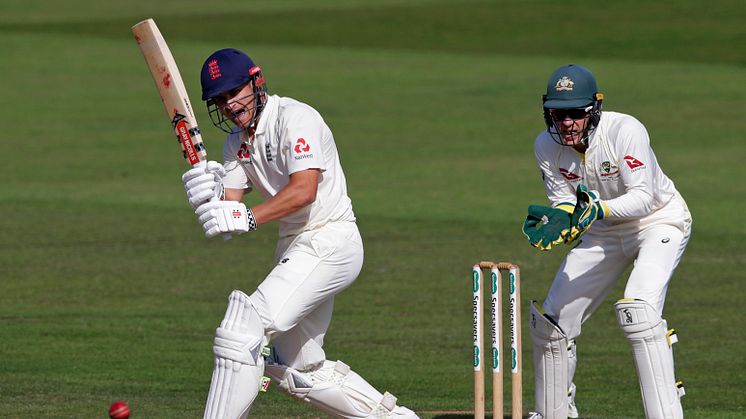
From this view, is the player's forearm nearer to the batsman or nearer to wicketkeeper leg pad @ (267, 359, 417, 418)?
wicketkeeper leg pad @ (267, 359, 417, 418)

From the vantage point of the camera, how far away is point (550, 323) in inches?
299

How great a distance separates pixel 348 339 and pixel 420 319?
2.91 feet

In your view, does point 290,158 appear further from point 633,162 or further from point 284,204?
point 633,162

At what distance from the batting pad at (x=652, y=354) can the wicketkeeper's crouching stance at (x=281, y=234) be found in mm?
1156

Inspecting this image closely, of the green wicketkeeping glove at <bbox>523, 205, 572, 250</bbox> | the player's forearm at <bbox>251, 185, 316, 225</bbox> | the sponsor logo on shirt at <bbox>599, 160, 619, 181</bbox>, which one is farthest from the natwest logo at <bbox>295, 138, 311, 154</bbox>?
the sponsor logo on shirt at <bbox>599, 160, 619, 181</bbox>

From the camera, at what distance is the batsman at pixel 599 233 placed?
23.3ft

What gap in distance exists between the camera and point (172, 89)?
719cm

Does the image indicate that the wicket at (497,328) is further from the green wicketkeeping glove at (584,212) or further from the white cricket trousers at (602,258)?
the white cricket trousers at (602,258)

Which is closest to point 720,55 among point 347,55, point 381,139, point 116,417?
point 347,55

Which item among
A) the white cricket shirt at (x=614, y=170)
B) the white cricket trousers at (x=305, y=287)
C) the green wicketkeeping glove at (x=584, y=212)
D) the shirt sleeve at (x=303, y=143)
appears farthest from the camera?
the white cricket shirt at (x=614, y=170)

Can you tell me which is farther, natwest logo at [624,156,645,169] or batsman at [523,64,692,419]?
natwest logo at [624,156,645,169]

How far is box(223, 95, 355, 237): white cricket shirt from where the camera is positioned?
6855 mm

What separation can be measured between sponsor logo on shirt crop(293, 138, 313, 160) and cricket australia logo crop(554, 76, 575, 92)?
4.50 feet

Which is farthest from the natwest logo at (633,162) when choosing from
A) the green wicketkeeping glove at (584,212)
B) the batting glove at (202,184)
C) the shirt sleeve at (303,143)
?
the batting glove at (202,184)
